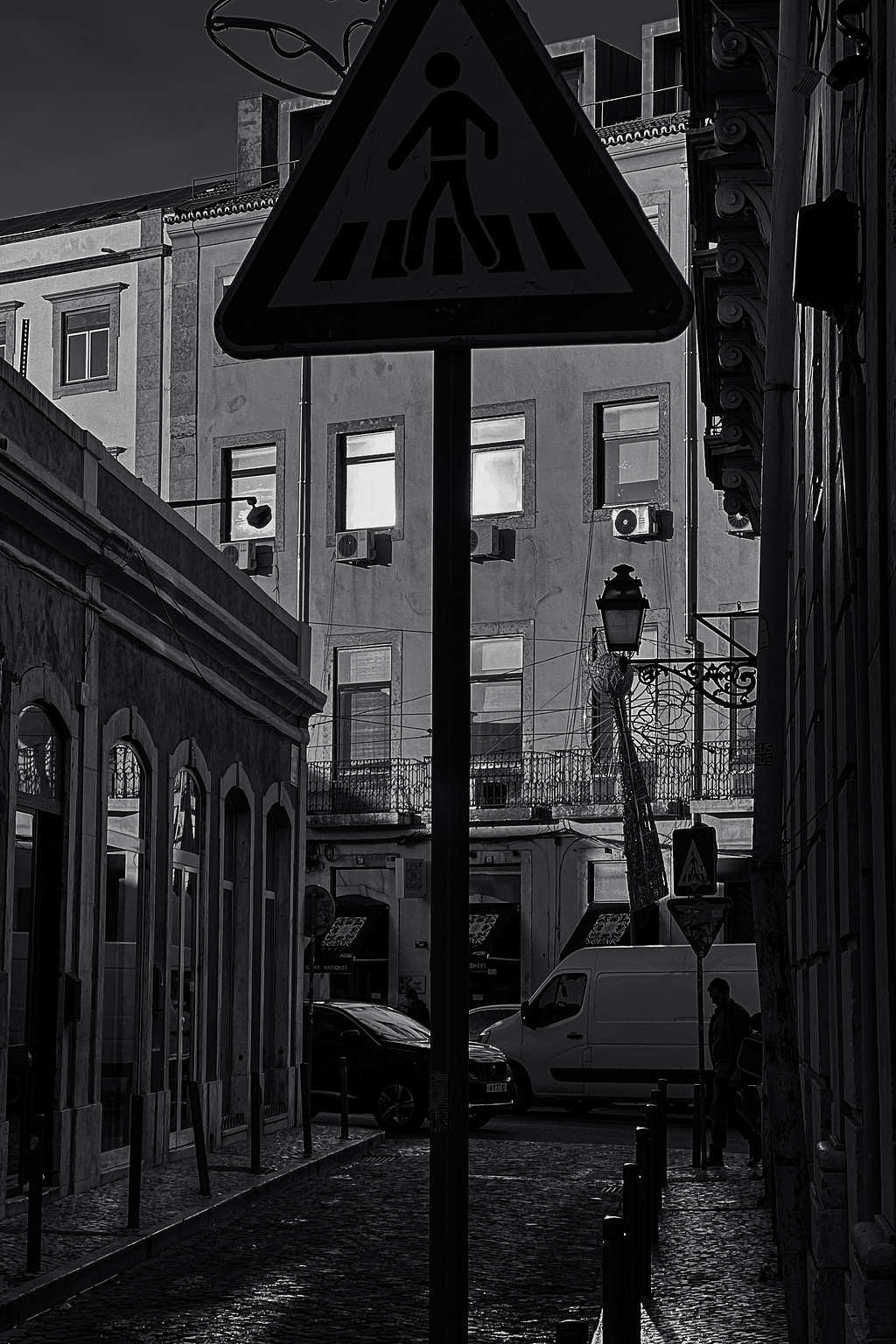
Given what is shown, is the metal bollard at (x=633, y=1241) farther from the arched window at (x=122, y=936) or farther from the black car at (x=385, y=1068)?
the black car at (x=385, y=1068)

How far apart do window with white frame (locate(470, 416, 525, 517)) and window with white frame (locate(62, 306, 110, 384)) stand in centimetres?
919

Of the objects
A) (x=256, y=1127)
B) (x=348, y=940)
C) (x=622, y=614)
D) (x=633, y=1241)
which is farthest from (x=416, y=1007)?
(x=633, y=1241)

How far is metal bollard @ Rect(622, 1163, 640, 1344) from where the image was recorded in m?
7.26

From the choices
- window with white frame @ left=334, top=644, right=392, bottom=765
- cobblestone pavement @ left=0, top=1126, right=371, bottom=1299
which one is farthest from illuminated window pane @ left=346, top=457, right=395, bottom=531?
cobblestone pavement @ left=0, top=1126, right=371, bottom=1299

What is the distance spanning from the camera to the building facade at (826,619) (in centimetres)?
403

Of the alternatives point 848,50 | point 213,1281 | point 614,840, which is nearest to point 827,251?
point 848,50

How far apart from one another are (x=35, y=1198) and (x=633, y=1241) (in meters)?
4.24

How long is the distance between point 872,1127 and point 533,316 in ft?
7.67

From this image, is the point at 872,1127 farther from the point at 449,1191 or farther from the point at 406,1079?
the point at 406,1079

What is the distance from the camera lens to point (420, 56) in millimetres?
2955

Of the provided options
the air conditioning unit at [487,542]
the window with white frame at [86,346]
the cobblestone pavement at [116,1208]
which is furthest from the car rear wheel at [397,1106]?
the window with white frame at [86,346]

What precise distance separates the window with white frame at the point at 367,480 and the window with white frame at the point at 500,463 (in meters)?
1.91

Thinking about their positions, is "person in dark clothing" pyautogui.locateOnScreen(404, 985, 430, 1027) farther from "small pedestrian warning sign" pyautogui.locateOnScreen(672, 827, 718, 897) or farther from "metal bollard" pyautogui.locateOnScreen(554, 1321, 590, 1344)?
"metal bollard" pyautogui.locateOnScreen(554, 1321, 590, 1344)

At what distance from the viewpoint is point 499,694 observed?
1485 inches
